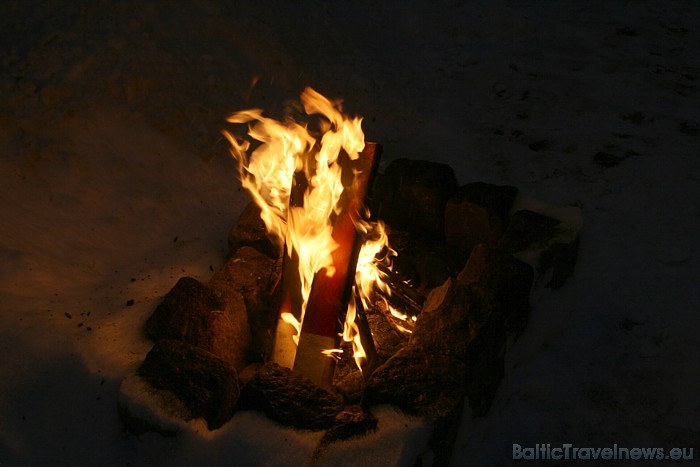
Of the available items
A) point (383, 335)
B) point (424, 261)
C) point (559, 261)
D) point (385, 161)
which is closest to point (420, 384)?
point (383, 335)

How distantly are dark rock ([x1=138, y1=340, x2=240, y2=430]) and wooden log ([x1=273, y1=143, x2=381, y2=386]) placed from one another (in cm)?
49

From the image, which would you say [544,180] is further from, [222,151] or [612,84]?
[222,151]

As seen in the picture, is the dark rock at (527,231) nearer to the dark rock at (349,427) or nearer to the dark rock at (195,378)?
the dark rock at (349,427)

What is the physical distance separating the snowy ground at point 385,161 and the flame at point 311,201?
65 cm

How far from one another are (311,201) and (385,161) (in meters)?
2.13

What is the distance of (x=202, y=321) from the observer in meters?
2.83

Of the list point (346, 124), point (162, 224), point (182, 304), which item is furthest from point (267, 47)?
point (182, 304)

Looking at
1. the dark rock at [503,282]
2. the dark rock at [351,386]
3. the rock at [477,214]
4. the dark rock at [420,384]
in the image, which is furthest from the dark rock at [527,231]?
the dark rock at [351,386]

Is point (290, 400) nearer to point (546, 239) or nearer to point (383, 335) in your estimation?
point (383, 335)

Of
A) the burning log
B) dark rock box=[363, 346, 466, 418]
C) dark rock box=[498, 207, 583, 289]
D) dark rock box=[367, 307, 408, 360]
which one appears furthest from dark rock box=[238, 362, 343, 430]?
dark rock box=[498, 207, 583, 289]

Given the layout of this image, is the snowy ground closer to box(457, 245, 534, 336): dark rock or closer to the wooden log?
box(457, 245, 534, 336): dark rock

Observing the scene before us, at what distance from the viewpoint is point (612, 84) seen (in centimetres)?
630

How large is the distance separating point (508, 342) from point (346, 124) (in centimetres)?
170

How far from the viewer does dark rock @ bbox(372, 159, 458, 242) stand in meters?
3.76
